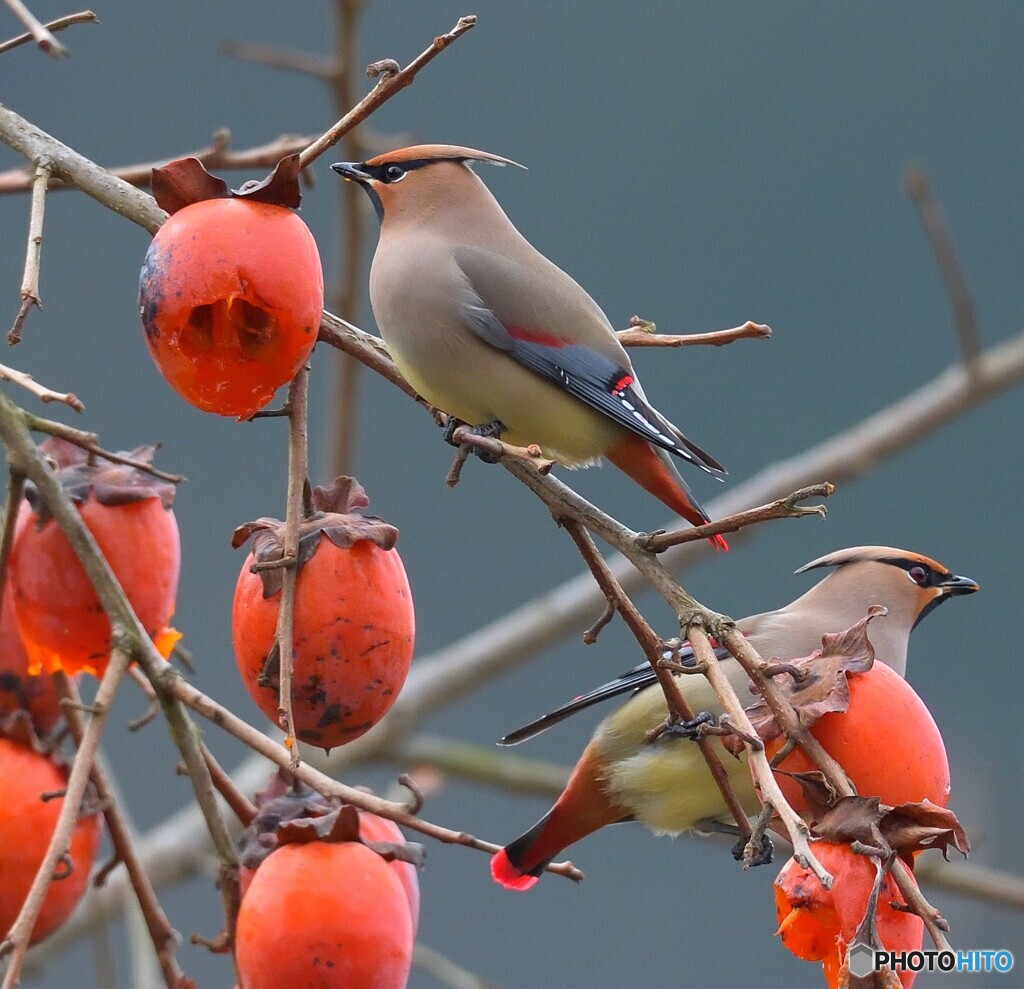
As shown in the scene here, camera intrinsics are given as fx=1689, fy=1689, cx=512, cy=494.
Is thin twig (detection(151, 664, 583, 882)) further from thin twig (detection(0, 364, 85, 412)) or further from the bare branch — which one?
the bare branch

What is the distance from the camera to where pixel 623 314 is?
27.9 feet

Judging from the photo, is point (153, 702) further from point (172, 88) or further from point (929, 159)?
point (929, 159)

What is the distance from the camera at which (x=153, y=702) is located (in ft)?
6.34

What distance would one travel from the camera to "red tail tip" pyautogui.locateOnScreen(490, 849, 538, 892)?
88.3 inches

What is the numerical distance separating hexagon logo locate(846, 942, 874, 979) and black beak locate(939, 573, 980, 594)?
120 cm

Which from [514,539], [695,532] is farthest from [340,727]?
[514,539]

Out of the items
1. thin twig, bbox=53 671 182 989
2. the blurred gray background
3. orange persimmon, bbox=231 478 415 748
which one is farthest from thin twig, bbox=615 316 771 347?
the blurred gray background

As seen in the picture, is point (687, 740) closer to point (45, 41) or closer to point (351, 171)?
point (351, 171)

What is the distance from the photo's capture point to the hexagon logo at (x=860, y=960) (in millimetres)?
1312

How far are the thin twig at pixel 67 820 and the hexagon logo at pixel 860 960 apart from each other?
2.21 feet

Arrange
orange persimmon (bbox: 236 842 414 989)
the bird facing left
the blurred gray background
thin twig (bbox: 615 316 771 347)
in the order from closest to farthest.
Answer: orange persimmon (bbox: 236 842 414 989) < thin twig (bbox: 615 316 771 347) < the bird facing left < the blurred gray background

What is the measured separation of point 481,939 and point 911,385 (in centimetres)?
419

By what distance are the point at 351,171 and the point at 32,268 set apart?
4.47 ft

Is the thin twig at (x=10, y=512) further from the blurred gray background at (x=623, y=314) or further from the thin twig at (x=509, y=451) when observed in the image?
the blurred gray background at (x=623, y=314)
